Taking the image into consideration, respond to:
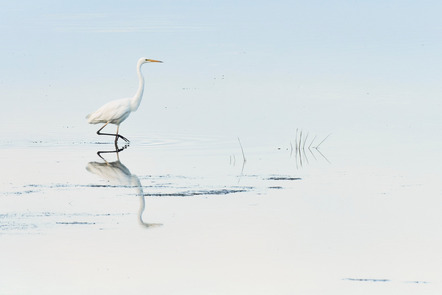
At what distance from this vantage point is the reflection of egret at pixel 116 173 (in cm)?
1299

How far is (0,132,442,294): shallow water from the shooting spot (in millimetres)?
8797

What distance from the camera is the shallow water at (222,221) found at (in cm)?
880

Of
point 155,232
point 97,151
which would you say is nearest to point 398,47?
point 97,151

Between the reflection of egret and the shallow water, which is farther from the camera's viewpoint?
the reflection of egret

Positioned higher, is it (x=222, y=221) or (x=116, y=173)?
(x=116, y=173)

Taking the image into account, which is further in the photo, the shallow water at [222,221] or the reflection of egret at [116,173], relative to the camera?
the reflection of egret at [116,173]

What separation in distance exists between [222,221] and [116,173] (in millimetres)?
3450

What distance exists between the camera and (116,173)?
553 inches

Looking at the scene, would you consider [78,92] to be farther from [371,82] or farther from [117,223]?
[117,223]

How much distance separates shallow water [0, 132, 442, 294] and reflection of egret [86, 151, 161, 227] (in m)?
0.01

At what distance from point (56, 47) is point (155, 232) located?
24.9 m

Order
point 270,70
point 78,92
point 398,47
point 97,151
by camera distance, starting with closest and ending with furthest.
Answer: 1. point 97,151
2. point 78,92
3. point 270,70
4. point 398,47

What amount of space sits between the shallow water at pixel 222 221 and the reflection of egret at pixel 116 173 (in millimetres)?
14

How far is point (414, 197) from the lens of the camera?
12070 mm
